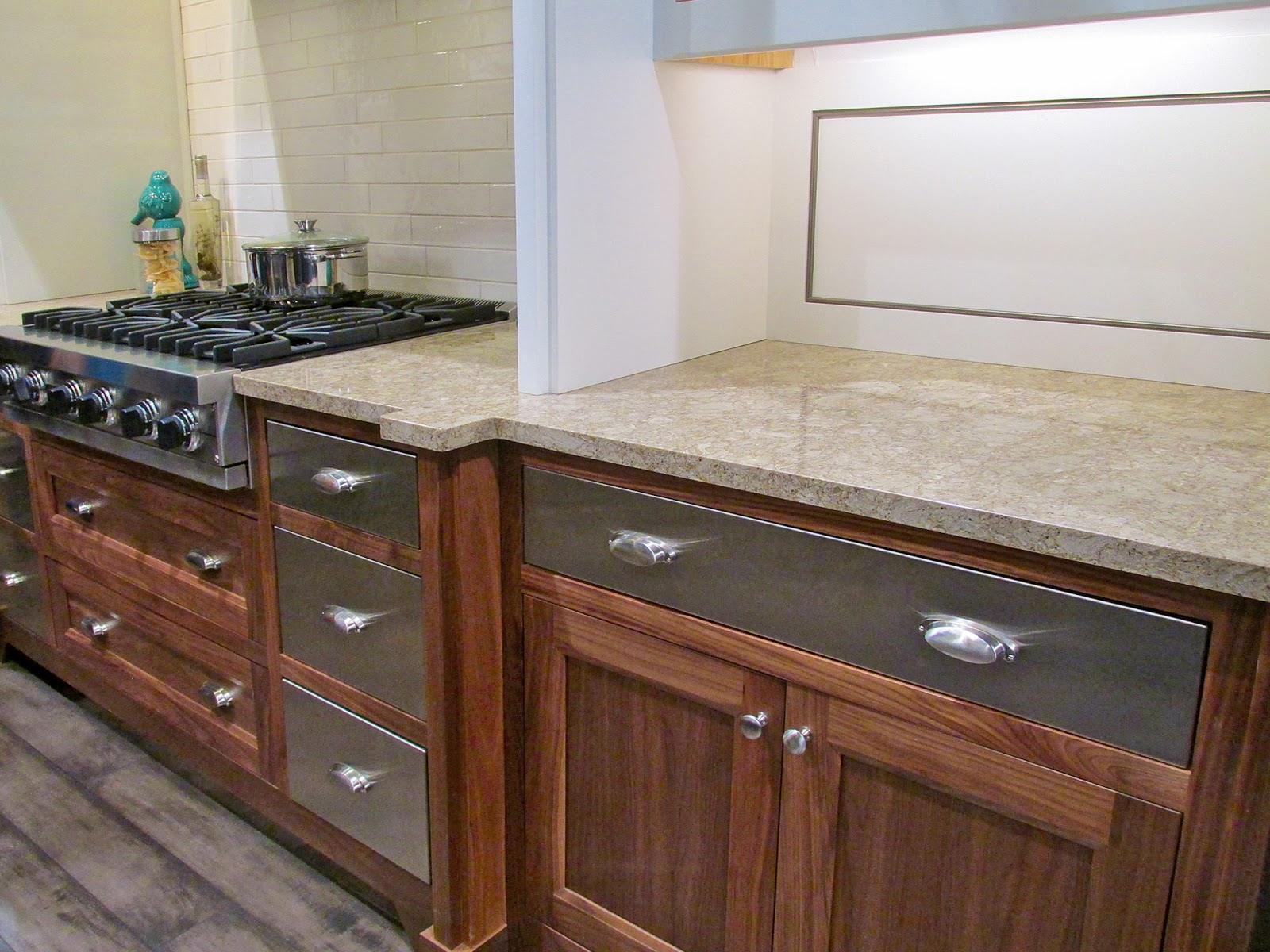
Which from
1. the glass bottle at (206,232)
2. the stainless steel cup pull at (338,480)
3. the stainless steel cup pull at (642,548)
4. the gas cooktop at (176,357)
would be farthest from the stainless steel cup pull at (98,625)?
the stainless steel cup pull at (642,548)

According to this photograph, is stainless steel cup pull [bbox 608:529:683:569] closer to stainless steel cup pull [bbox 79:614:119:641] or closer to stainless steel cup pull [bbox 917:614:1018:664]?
stainless steel cup pull [bbox 917:614:1018:664]

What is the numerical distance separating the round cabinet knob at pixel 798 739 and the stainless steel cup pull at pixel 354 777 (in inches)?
26.9

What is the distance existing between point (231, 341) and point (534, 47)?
0.70 meters

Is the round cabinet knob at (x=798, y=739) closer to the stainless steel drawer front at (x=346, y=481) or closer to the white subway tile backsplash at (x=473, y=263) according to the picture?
the stainless steel drawer front at (x=346, y=481)

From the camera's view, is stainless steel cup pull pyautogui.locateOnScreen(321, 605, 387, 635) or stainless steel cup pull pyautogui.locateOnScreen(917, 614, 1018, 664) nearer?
stainless steel cup pull pyautogui.locateOnScreen(917, 614, 1018, 664)

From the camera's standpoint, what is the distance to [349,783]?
159 cm

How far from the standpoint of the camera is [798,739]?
1.16 metres

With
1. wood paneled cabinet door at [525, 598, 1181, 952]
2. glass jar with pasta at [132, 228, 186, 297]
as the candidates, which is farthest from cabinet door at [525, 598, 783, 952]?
glass jar with pasta at [132, 228, 186, 297]

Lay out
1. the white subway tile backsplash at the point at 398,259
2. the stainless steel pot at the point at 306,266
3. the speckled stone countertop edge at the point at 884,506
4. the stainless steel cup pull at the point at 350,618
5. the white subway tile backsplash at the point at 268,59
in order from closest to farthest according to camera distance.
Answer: the speckled stone countertop edge at the point at 884,506
the stainless steel cup pull at the point at 350,618
the stainless steel pot at the point at 306,266
the white subway tile backsplash at the point at 398,259
the white subway tile backsplash at the point at 268,59

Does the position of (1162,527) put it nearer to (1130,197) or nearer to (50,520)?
(1130,197)

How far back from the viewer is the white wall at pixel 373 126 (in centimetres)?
214

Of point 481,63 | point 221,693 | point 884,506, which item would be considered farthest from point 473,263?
point 884,506

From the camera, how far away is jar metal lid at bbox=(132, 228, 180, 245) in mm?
2381

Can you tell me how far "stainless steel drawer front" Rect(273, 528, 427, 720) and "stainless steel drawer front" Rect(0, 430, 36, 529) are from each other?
3.00 feet
